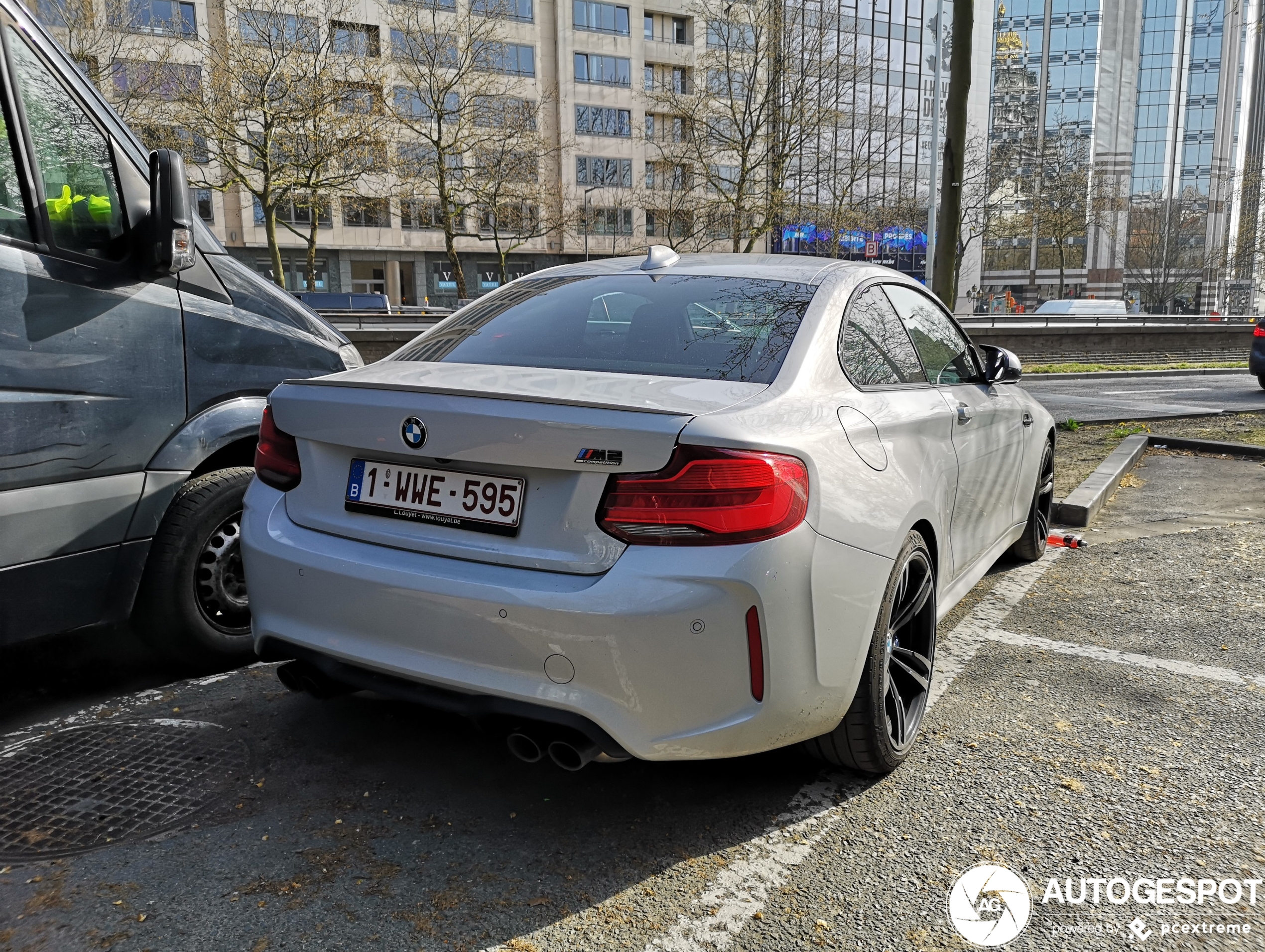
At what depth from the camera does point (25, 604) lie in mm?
3277

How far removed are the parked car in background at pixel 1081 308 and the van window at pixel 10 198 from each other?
48.8 meters

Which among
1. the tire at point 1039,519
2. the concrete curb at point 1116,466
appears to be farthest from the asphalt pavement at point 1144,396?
the tire at point 1039,519

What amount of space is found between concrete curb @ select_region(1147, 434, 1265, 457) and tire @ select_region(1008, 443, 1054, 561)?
15.4ft

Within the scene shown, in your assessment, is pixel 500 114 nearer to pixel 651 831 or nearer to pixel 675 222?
pixel 675 222

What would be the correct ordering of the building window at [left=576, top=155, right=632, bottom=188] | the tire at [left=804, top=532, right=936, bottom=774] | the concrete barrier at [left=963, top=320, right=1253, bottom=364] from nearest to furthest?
the tire at [left=804, top=532, right=936, bottom=774], the concrete barrier at [left=963, top=320, right=1253, bottom=364], the building window at [left=576, top=155, right=632, bottom=188]

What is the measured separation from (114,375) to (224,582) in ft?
3.03

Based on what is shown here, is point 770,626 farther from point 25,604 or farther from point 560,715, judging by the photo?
point 25,604

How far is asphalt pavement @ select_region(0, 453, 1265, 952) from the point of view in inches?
91.7

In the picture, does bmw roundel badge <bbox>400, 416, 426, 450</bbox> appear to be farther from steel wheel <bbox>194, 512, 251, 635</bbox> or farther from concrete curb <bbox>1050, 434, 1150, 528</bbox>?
concrete curb <bbox>1050, 434, 1150, 528</bbox>

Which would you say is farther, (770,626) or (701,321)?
(701,321)

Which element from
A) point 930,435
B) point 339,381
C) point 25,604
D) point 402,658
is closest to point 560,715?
point 402,658

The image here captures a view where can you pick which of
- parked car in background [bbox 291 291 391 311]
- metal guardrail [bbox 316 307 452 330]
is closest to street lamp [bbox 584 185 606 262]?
parked car in background [bbox 291 291 391 311]

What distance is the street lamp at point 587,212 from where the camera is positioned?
50.8m

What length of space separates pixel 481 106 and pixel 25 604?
112 ft
